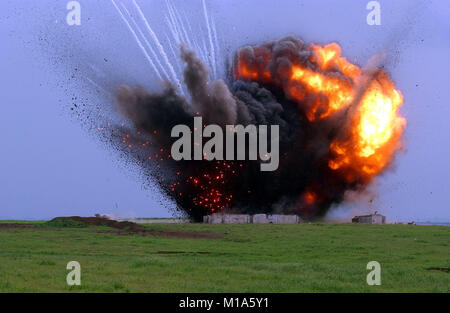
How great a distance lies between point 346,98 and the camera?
10012cm

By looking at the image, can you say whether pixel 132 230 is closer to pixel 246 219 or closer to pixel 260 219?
pixel 246 219

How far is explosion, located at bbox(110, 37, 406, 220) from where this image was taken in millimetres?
96188

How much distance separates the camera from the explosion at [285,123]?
96188mm

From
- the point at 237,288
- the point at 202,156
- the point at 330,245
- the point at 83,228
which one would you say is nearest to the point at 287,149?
the point at 202,156

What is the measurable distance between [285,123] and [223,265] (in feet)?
238

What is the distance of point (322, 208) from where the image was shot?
347ft

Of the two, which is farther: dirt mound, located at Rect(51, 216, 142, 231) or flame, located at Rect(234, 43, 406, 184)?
flame, located at Rect(234, 43, 406, 184)
